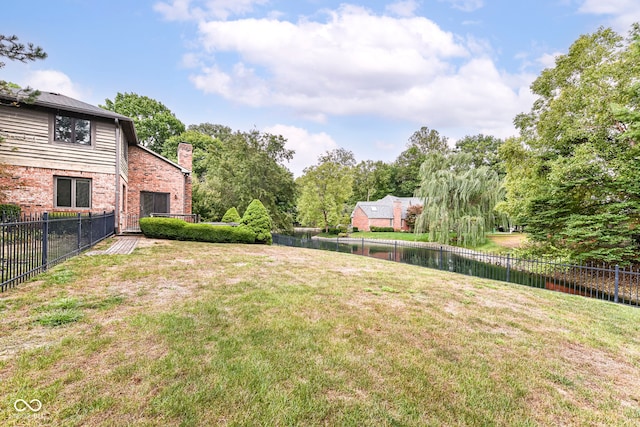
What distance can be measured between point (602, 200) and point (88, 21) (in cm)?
2281

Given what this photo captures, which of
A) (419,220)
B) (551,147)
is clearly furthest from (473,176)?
(551,147)

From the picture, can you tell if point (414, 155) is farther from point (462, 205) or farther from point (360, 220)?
point (462, 205)

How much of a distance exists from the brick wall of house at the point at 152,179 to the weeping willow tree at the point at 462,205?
18.8m

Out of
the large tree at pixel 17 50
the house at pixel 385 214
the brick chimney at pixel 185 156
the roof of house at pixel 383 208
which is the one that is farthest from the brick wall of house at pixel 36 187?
the roof of house at pixel 383 208

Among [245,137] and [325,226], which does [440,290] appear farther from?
[325,226]

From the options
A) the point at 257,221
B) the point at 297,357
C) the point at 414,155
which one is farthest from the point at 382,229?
the point at 297,357

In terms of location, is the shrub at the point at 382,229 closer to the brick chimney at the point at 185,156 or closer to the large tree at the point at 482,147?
the large tree at the point at 482,147

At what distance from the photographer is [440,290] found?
6309 millimetres

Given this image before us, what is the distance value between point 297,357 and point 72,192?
1301 cm

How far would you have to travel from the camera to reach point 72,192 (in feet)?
36.9

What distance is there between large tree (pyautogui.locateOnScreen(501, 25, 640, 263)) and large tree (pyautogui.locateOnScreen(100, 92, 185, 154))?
40.0 m

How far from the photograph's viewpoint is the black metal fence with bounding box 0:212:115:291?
464 centimetres

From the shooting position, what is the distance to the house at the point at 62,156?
1027 centimetres

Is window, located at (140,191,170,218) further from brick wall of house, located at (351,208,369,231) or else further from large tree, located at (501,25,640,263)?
brick wall of house, located at (351,208,369,231)
